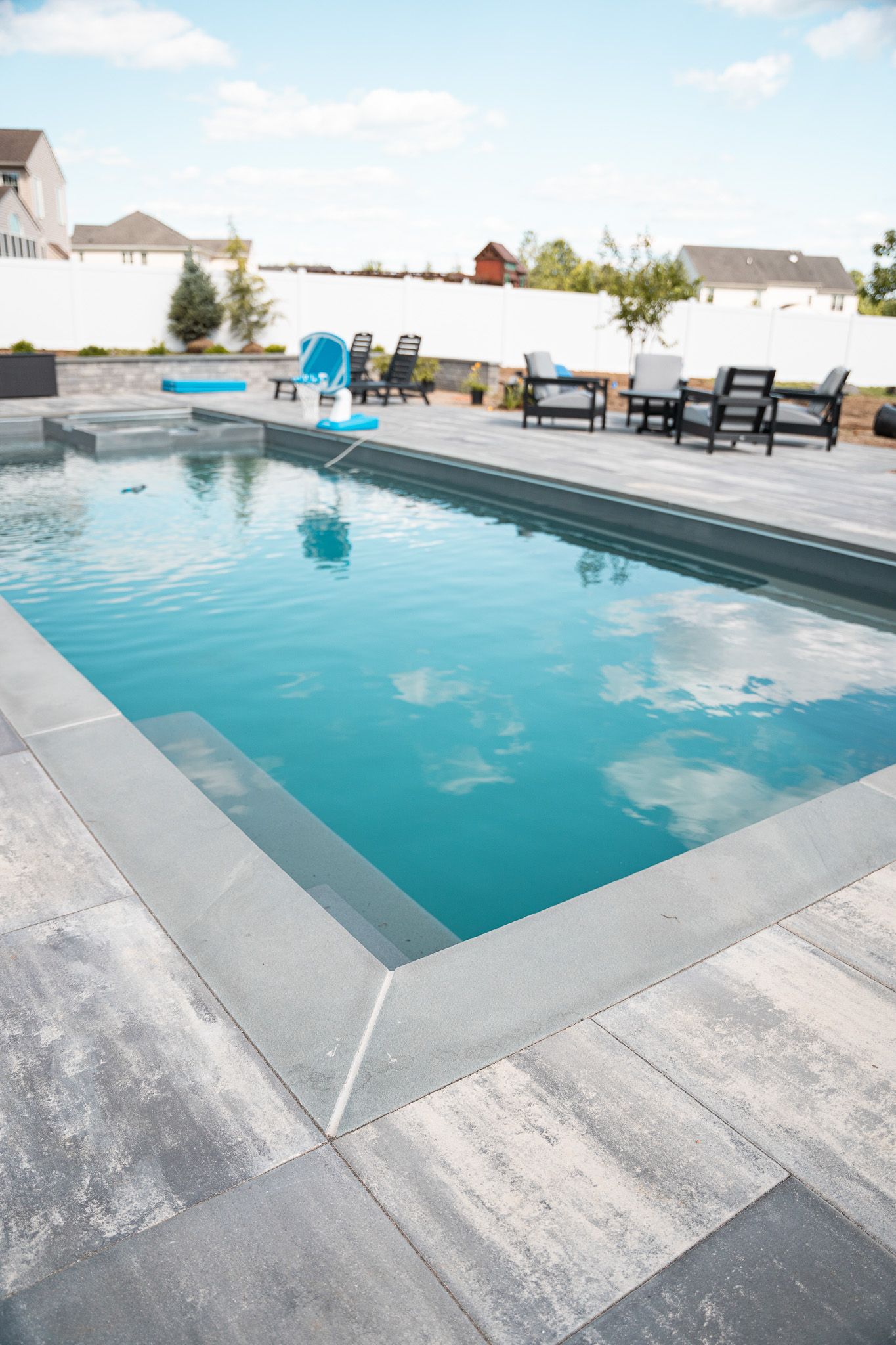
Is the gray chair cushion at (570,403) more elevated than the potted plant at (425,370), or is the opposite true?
the potted plant at (425,370)

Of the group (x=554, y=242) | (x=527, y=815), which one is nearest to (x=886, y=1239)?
(x=527, y=815)

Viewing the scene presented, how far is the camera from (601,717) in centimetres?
418

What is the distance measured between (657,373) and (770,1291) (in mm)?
12274

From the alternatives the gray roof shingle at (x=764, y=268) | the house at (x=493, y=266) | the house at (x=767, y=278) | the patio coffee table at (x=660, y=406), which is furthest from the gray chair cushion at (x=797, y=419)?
the gray roof shingle at (x=764, y=268)

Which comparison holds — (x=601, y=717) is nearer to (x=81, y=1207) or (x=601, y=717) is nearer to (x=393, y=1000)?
(x=393, y=1000)

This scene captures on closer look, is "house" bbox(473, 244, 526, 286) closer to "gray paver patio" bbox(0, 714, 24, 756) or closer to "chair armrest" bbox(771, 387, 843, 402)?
"chair armrest" bbox(771, 387, 843, 402)

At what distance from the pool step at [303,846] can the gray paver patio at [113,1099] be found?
676 mm

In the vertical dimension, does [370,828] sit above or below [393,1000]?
below

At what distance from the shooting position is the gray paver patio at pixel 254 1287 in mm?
1246

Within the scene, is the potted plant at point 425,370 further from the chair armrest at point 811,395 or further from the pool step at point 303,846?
the pool step at point 303,846

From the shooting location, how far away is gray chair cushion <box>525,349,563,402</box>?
39.5 feet

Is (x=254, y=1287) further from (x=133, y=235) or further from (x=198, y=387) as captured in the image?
(x=133, y=235)

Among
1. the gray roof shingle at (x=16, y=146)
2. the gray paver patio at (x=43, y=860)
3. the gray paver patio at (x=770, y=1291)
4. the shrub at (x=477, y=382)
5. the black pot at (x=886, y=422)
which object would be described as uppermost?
the gray roof shingle at (x=16, y=146)

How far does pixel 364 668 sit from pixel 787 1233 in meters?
3.52
